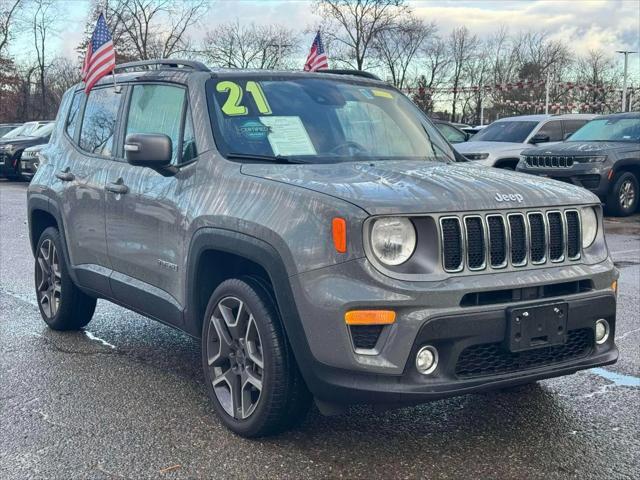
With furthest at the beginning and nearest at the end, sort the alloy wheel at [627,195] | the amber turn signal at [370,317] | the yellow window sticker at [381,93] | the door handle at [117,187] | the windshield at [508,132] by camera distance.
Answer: the windshield at [508,132], the alloy wheel at [627,195], the yellow window sticker at [381,93], the door handle at [117,187], the amber turn signal at [370,317]

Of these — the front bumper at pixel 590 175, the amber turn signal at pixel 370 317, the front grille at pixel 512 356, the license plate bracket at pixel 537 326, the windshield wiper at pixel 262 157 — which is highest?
the windshield wiper at pixel 262 157

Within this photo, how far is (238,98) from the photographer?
4629 mm

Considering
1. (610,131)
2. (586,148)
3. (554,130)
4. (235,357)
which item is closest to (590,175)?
(586,148)

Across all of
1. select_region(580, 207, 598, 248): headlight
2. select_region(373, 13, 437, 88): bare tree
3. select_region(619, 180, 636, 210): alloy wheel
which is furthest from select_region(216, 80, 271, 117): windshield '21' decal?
select_region(373, 13, 437, 88): bare tree

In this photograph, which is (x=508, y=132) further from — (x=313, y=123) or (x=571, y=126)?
(x=313, y=123)

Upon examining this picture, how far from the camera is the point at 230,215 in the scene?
399 centimetres

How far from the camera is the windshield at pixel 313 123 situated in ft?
14.5

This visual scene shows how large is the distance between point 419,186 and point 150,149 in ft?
4.97

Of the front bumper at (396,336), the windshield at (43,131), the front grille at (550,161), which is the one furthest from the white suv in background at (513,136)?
the windshield at (43,131)

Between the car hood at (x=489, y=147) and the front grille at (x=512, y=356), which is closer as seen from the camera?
the front grille at (x=512, y=356)

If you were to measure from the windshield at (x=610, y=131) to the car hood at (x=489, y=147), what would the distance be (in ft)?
3.63

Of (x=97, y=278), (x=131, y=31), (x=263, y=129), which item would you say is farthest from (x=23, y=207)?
(x=131, y=31)

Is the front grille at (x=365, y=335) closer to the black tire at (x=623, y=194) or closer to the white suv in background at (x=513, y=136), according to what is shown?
the black tire at (x=623, y=194)

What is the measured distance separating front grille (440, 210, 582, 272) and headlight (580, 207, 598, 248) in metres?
0.12
